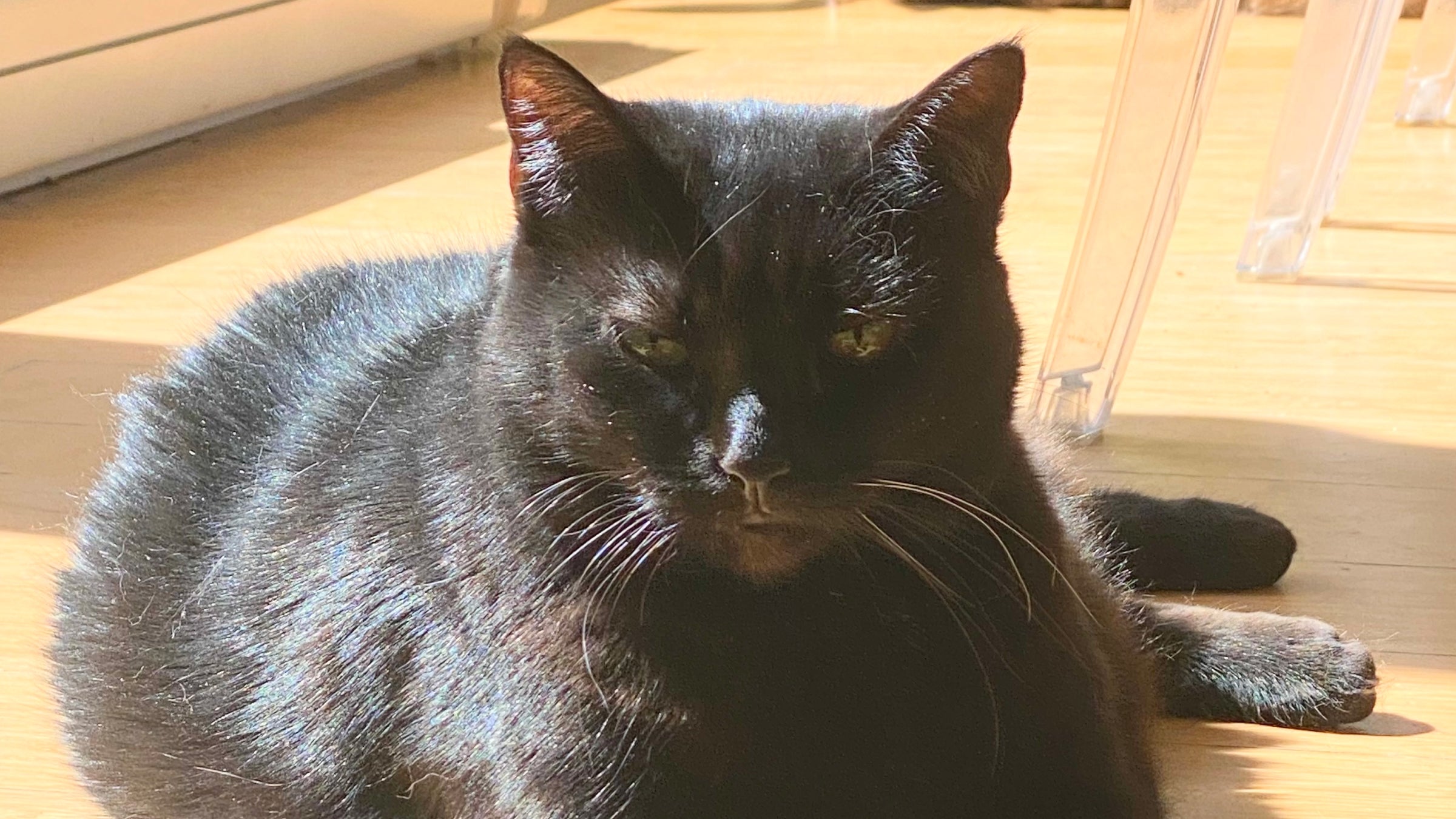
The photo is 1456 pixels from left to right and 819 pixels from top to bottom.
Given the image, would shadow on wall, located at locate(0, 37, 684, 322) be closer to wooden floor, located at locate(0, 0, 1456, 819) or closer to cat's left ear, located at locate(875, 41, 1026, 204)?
wooden floor, located at locate(0, 0, 1456, 819)

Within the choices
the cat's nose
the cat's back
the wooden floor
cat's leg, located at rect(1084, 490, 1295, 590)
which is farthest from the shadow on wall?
the cat's nose

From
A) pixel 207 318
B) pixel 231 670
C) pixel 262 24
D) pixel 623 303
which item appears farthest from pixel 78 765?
pixel 262 24

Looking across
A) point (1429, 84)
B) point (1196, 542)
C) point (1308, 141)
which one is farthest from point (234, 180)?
point (1429, 84)

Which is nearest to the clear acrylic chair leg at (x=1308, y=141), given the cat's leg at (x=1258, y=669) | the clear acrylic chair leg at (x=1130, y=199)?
the clear acrylic chair leg at (x=1130, y=199)

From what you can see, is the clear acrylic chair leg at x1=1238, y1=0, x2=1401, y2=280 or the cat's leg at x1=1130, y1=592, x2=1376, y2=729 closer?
the cat's leg at x1=1130, y1=592, x2=1376, y2=729

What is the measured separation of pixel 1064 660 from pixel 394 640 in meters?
0.40

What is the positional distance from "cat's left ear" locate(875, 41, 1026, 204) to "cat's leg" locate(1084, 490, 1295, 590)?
529 millimetres

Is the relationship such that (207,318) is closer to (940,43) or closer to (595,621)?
(595,621)

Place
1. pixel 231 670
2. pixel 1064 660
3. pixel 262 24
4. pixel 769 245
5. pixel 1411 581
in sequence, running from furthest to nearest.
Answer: pixel 262 24, pixel 1411 581, pixel 231 670, pixel 1064 660, pixel 769 245

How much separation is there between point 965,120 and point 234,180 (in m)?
2.01

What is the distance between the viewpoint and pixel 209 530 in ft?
3.28

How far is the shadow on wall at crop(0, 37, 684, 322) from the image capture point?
2.09 m

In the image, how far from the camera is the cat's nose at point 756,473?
684 mm

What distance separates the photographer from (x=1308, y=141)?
201cm
